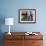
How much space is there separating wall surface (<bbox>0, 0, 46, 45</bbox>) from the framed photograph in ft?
0.34

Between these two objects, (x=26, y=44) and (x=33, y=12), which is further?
(x=33, y=12)

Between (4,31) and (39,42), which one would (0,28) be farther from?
(39,42)

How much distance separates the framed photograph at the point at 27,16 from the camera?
14.4 ft

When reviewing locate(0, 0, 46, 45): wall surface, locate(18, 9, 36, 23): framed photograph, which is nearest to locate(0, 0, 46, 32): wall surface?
locate(0, 0, 46, 45): wall surface

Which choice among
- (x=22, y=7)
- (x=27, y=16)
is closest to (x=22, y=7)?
(x=22, y=7)

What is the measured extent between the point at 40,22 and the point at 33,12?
16.7 inches

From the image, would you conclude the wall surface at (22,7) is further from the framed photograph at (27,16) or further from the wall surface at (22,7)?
the framed photograph at (27,16)

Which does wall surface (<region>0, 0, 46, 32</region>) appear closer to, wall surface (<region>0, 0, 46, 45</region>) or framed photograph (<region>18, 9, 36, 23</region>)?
wall surface (<region>0, 0, 46, 45</region>)

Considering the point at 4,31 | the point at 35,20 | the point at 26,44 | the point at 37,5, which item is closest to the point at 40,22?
the point at 35,20

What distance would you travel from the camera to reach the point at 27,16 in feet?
14.4

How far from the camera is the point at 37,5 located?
4.38 metres

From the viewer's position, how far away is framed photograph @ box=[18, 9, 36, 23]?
4.38 meters

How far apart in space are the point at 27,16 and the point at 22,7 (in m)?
0.36

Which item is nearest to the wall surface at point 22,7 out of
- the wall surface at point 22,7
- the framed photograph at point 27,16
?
the wall surface at point 22,7
